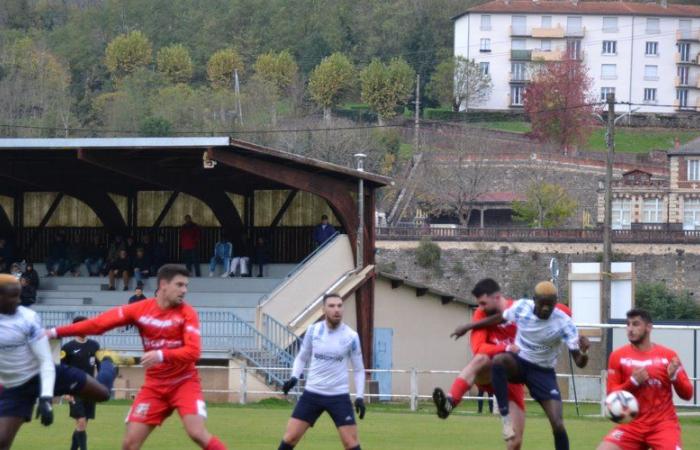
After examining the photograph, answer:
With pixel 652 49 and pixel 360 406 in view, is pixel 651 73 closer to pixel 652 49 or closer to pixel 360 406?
pixel 652 49

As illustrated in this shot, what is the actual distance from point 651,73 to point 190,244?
335ft

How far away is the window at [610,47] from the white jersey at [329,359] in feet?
408

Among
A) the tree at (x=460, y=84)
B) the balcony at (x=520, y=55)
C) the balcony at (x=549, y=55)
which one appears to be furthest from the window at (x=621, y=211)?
the balcony at (x=520, y=55)

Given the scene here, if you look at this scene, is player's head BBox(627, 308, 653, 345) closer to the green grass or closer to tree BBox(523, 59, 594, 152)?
the green grass

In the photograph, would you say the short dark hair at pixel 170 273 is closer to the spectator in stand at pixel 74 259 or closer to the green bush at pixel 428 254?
the spectator in stand at pixel 74 259

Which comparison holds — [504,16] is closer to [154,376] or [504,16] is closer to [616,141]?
[616,141]

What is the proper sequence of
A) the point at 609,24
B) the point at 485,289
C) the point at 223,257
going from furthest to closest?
the point at 609,24 → the point at 223,257 → the point at 485,289

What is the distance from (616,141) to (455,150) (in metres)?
19.3

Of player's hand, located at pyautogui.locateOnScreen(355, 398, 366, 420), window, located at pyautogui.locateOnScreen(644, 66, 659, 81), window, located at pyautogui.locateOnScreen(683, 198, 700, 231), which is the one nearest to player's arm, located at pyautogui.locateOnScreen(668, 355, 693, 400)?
player's hand, located at pyautogui.locateOnScreen(355, 398, 366, 420)

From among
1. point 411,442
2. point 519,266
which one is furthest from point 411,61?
point 411,442

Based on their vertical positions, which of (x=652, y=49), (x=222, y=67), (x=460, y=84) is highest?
(x=652, y=49)

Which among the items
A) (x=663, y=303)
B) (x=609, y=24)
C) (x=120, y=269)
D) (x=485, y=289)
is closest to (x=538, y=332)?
(x=485, y=289)

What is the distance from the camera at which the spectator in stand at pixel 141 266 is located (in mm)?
38688

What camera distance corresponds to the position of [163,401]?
12.7 m
